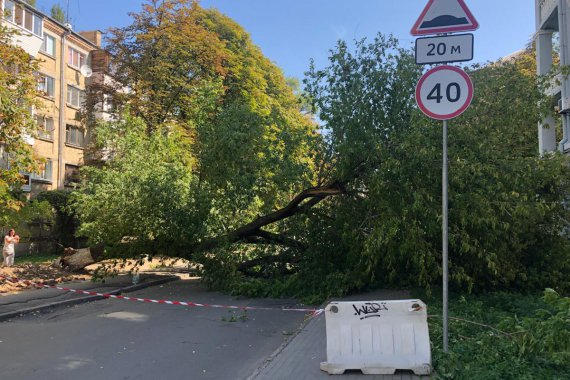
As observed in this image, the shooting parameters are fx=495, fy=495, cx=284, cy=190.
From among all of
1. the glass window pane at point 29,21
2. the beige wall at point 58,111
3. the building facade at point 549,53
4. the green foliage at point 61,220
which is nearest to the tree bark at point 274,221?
the building facade at point 549,53

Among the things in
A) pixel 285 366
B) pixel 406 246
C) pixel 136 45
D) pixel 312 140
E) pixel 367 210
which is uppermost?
pixel 136 45

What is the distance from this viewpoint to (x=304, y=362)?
6.23m

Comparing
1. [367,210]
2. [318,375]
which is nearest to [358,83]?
[367,210]

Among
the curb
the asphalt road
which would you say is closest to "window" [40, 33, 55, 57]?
the curb

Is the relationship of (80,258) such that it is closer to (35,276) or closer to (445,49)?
(35,276)

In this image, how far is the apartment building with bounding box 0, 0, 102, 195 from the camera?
27469mm

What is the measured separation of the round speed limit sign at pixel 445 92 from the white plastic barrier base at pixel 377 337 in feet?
7.12

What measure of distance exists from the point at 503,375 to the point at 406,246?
14.2 ft

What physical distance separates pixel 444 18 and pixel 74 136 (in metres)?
29.8

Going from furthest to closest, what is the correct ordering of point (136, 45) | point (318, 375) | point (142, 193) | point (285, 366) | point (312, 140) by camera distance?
point (136, 45) → point (142, 193) → point (312, 140) → point (285, 366) → point (318, 375)

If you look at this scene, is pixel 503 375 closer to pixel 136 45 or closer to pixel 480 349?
pixel 480 349

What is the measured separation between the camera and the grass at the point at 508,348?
4.78 m

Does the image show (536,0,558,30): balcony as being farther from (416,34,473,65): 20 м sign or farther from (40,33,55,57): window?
(40,33,55,57): window

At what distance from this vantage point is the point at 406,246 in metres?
9.13
